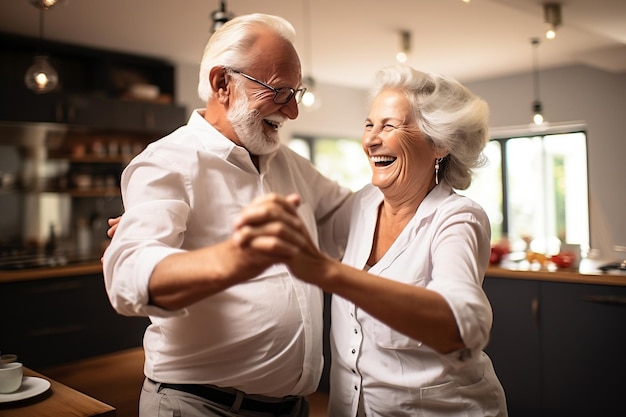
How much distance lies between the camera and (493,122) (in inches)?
311

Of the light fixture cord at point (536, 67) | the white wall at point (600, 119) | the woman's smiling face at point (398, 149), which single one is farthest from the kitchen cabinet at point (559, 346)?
the white wall at point (600, 119)

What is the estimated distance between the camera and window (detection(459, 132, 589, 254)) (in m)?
7.32

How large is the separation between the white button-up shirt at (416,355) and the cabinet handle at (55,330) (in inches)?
127

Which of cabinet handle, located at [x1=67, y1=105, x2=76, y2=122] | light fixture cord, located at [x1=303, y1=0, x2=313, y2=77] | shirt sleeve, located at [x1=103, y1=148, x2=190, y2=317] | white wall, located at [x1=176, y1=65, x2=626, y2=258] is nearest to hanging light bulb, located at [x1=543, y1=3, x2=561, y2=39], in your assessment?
light fixture cord, located at [x1=303, y1=0, x2=313, y2=77]

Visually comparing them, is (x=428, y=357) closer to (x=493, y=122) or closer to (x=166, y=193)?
(x=166, y=193)

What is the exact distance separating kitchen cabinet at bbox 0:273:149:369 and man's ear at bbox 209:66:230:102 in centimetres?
315

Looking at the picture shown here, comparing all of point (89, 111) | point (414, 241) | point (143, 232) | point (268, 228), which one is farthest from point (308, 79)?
point (268, 228)

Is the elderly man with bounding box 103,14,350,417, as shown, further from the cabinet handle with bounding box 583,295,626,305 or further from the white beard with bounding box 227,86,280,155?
the cabinet handle with bounding box 583,295,626,305

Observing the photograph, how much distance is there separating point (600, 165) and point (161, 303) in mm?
7034

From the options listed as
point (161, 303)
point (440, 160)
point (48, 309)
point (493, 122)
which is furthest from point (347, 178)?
point (161, 303)

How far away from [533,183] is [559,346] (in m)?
4.75

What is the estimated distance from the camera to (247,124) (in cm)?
151

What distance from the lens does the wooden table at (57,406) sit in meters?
1.64

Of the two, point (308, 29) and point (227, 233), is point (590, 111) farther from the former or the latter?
point (227, 233)
